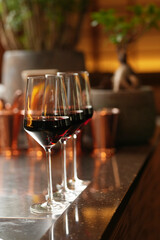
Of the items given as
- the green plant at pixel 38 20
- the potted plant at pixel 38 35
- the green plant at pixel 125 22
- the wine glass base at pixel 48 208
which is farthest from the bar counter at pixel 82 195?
the green plant at pixel 38 20

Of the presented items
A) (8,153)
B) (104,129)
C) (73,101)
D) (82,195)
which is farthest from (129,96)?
(82,195)

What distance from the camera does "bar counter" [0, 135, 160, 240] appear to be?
2.27ft

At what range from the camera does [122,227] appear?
810mm

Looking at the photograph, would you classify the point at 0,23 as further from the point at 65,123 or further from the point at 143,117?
the point at 65,123

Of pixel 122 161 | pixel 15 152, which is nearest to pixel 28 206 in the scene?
pixel 122 161

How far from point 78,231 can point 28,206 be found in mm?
190

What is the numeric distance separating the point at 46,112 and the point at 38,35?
1340 millimetres

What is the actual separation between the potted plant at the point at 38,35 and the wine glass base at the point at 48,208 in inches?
43.9

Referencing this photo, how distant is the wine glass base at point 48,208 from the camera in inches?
31.0

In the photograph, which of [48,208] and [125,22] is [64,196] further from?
[125,22]

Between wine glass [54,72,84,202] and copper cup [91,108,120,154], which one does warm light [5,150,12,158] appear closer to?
copper cup [91,108,120,154]

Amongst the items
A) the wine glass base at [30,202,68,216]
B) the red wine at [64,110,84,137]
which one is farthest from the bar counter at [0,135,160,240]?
the red wine at [64,110,84,137]

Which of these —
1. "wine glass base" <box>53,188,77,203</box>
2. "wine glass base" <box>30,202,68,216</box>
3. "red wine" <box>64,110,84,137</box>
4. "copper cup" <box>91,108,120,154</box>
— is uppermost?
"red wine" <box>64,110,84,137</box>

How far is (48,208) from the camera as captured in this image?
81 centimetres
